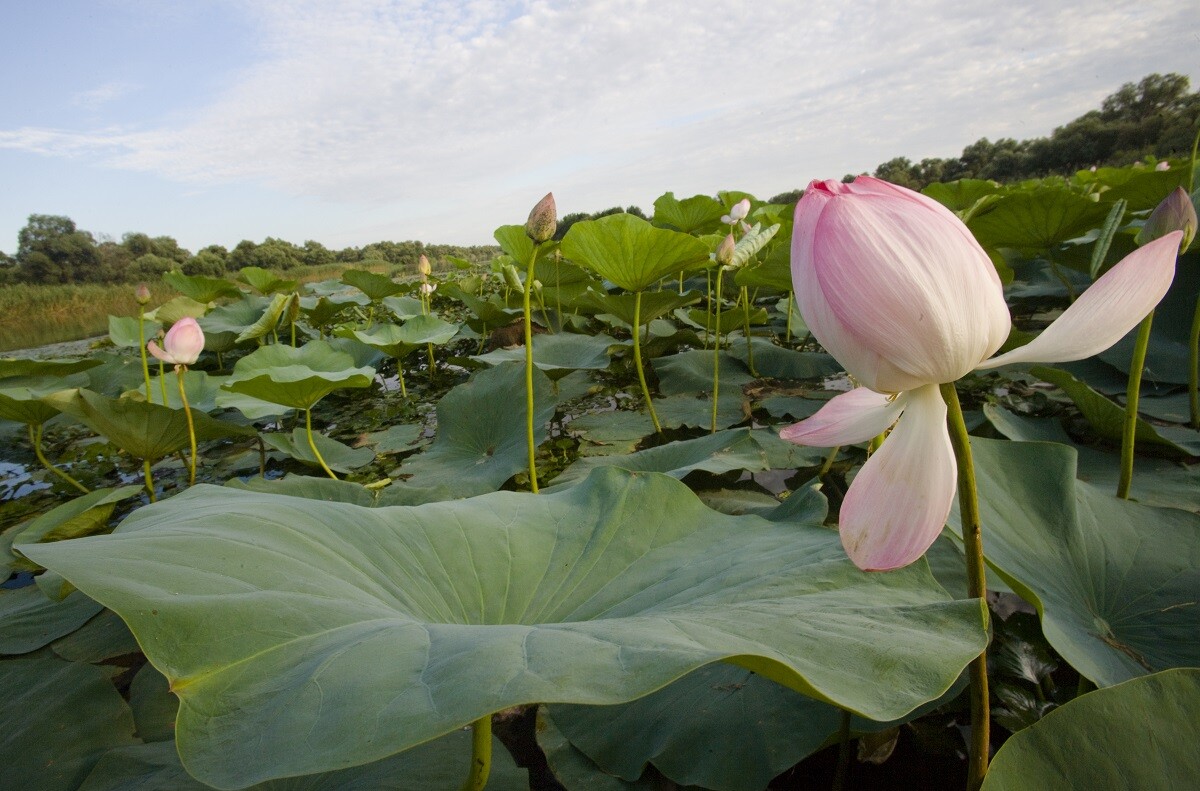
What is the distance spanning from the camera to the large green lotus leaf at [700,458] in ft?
4.41

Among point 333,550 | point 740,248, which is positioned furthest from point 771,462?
point 333,550

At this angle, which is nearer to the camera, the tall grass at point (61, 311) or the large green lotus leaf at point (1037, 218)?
the large green lotus leaf at point (1037, 218)

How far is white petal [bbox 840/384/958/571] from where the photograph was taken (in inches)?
17.3

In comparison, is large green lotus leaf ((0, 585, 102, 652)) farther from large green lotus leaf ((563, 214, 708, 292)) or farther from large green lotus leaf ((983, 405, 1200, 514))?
large green lotus leaf ((983, 405, 1200, 514))

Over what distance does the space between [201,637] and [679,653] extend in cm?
43

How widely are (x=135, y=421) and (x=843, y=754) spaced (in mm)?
2102

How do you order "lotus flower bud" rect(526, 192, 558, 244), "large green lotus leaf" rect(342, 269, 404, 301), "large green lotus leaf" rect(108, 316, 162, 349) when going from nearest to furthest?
"lotus flower bud" rect(526, 192, 558, 244), "large green lotus leaf" rect(108, 316, 162, 349), "large green lotus leaf" rect(342, 269, 404, 301)

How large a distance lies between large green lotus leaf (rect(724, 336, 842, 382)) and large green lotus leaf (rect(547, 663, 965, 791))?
1.90m

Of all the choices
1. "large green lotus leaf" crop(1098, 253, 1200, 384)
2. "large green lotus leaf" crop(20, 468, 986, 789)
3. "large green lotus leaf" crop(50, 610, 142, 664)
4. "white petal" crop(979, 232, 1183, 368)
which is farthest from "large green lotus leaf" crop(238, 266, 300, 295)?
"white petal" crop(979, 232, 1183, 368)

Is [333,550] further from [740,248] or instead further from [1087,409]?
[1087,409]

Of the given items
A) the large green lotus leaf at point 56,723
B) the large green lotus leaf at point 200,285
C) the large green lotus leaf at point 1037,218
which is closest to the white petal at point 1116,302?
the large green lotus leaf at point 56,723

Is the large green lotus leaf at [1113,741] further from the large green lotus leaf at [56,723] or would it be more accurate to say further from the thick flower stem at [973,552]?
the large green lotus leaf at [56,723]

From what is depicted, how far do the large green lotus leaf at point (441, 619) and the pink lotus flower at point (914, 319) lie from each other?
15 centimetres

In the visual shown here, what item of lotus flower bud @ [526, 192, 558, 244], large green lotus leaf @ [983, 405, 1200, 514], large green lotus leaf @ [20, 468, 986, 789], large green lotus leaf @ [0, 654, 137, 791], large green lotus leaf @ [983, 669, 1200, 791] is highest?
lotus flower bud @ [526, 192, 558, 244]
